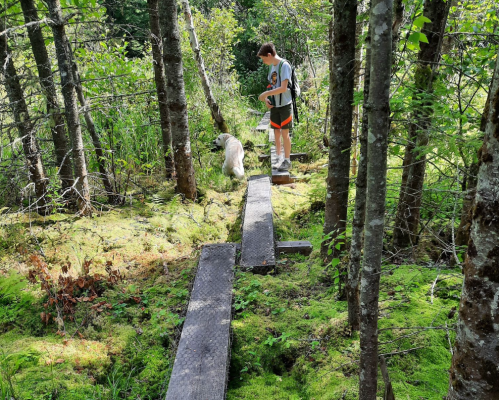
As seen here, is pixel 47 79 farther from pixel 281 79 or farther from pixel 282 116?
pixel 282 116

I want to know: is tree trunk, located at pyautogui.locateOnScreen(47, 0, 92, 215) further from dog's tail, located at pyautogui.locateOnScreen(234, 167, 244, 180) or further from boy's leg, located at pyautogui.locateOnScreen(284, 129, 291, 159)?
boy's leg, located at pyautogui.locateOnScreen(284, 129, 291, 159)

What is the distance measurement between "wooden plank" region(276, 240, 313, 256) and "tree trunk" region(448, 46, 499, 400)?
3238 mm

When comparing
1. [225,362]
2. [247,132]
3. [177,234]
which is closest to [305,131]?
[247,132]

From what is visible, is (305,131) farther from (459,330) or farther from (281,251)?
(459,330)

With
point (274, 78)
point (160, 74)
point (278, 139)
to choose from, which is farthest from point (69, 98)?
point (278, 139)

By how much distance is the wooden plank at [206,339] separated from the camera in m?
2.58

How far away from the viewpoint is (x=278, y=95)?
6.94 m

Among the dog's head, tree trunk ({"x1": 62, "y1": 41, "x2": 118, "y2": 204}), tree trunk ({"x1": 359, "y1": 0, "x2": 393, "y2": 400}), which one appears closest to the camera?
tree trunk ({"x1": 359, "y1": 0, "x2": 393, "y2": 400})

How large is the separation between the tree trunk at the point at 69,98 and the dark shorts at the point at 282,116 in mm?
3767

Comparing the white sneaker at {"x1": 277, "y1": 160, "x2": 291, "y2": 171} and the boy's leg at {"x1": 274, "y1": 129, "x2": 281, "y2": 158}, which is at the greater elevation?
the boy's leg at {"x1": 274, "y1": 129, "x2": 281, "y2": 158}

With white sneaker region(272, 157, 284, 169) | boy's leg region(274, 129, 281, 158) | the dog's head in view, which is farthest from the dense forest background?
the dog's head

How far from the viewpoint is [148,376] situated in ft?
9.44

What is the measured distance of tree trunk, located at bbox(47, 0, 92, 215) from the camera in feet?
14.2

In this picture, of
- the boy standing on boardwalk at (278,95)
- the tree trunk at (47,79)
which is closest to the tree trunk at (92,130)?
the tree trunk at (47,79)
